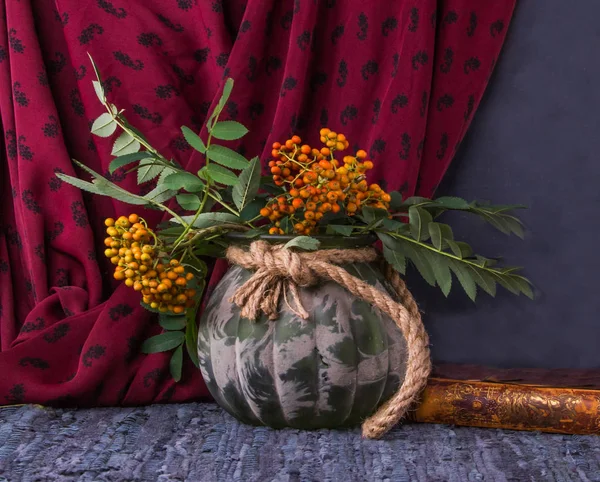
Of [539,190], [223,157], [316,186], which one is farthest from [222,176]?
[539,190]

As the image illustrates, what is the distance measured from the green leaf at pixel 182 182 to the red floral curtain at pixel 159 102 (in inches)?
8.4

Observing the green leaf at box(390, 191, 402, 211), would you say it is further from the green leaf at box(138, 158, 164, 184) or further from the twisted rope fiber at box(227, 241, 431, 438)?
the green leaf at box(138, 158, 164, 184)

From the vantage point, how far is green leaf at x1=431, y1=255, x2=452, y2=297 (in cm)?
88

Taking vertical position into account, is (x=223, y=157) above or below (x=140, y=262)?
above

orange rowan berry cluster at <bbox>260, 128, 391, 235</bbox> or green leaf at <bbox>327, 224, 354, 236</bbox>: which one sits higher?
orange rowan berry cluster at <bbox>260, 128, 391, 235</bbox>

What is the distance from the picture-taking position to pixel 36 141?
1090 mm

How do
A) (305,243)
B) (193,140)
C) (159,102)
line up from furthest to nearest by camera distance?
(159,102) < (193,140) < (305,243)

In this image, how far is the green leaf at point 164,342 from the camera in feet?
3.41

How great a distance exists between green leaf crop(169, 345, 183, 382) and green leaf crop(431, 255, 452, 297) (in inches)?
17.4

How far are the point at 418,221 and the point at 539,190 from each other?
322 mm

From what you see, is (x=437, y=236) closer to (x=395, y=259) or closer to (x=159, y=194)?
(x=395, y=259)

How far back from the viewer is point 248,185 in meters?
0.87

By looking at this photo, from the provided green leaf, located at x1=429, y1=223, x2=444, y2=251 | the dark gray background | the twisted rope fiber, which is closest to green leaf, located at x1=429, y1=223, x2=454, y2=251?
green leaf, located at x1=429, y1=223, x2=444, y2=251

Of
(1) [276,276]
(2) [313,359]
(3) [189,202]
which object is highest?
(3) [189,202]
